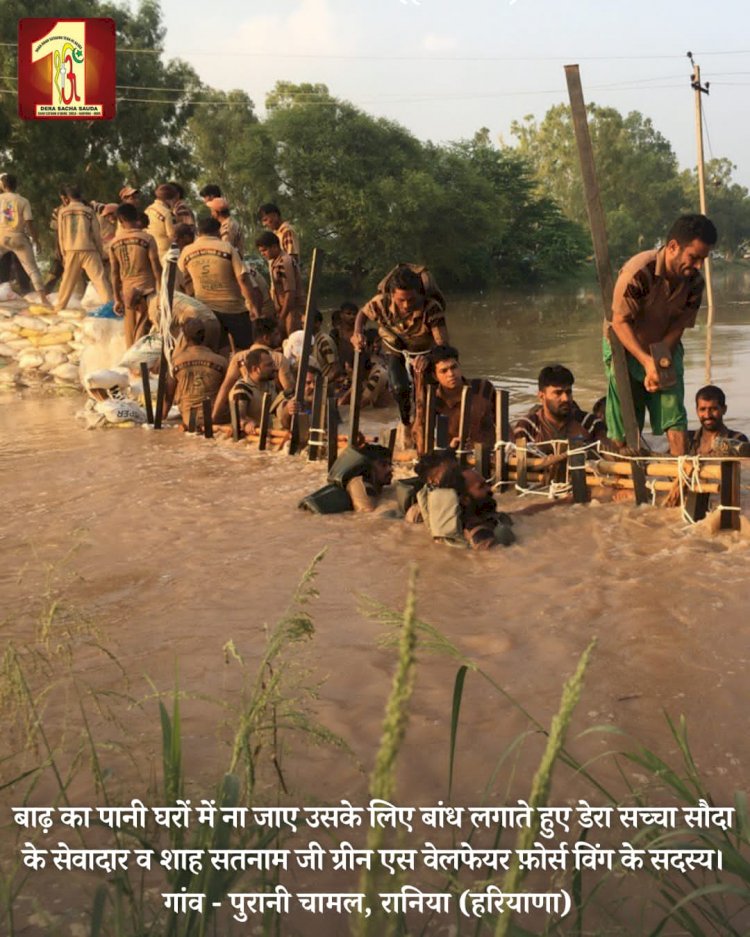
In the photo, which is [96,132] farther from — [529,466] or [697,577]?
[697,577]

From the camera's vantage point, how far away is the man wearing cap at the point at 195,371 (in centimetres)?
896

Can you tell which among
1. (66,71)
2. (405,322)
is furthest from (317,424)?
(66,71)

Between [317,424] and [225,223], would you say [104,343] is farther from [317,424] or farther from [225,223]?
[317,424]

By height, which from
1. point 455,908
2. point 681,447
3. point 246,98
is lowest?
point 455,908

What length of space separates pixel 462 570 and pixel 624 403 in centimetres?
156

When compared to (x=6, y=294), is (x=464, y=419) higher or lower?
lower

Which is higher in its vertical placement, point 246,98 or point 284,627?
point 246,98

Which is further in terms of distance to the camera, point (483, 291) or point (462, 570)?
point (483, 291)

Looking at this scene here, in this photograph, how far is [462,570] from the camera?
4730 millimetres

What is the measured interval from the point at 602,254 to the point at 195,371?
439 cm

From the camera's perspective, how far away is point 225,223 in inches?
396

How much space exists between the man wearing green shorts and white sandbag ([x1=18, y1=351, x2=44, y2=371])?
9.34 m

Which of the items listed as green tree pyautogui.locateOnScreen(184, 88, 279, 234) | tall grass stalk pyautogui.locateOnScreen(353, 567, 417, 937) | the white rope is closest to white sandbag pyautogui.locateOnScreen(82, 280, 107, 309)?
the white rope

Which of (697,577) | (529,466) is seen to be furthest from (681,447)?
(697,577)
